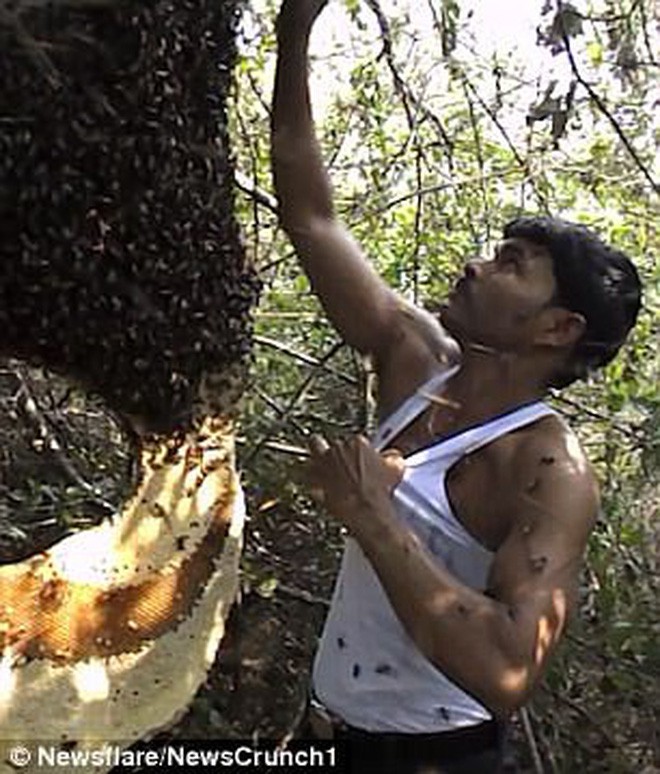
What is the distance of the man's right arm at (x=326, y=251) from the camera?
2244mm

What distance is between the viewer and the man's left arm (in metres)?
1.63

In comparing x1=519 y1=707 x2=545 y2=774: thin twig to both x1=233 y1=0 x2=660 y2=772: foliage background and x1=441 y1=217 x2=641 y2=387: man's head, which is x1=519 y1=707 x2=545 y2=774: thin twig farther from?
x1=441 y1=217 x2=641 y2=387: man's head

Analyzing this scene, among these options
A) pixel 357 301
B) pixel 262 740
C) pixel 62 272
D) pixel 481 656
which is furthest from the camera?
pixel 262 740

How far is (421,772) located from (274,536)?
1.55 m

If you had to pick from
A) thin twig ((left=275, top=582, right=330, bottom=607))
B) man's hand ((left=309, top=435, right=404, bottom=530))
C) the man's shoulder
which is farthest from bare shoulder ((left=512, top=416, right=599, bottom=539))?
thin twig ((left=275, top=582, right=330, bottom=607))

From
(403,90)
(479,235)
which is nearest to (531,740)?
(479,235)

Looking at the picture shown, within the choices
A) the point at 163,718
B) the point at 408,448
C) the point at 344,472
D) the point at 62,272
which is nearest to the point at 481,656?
the point at 344,472

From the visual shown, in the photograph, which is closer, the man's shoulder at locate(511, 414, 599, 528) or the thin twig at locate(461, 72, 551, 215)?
the man's shoulder at locate(511, 414, 599, 528)

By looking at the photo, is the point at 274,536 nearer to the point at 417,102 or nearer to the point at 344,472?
the point at 417,102

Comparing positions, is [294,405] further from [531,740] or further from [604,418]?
Result: [531,740]

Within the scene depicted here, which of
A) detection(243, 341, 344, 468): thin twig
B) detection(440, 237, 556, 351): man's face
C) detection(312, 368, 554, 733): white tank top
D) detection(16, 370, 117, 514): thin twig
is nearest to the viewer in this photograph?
detection(312, 368, 554, 733): white tank top

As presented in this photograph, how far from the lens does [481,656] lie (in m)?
1.63

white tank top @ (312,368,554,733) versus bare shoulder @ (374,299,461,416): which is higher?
bare shoulder @ (374,299,461,416)

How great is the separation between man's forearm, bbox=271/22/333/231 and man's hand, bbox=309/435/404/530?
2.40 feet
